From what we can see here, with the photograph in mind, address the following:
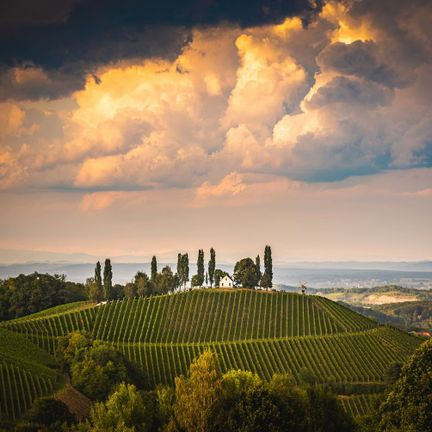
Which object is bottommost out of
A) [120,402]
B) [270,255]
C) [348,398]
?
[348,398]

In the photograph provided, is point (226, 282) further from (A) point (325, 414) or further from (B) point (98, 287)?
(A) point (325, 414)

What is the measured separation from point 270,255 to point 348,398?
75313 mm

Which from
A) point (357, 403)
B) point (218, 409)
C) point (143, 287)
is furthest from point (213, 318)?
point (218, 409)

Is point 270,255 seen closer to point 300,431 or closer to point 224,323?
point 224,323

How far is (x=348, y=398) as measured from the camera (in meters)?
127

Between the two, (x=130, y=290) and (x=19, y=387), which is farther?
(x=130, y=290)

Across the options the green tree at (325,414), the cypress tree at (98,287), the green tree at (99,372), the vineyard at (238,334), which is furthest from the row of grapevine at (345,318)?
the green tree at (325,414)

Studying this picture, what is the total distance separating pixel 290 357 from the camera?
472ft

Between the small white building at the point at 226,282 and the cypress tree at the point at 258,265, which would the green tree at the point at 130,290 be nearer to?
the small white building at the point at 226,282

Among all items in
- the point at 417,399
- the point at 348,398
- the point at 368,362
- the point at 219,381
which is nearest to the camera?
the point at 219,381

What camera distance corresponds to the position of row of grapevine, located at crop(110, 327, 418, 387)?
5340 inches

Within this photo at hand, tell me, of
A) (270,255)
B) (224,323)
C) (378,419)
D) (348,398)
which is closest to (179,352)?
(224,323)

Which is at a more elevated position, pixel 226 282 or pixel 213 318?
pixel 226 282

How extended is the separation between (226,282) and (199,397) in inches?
5070
